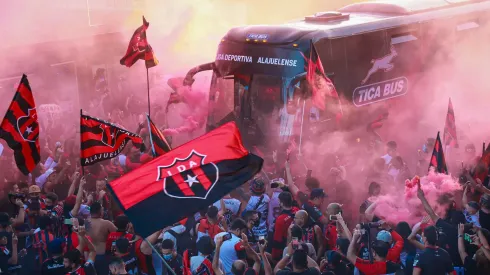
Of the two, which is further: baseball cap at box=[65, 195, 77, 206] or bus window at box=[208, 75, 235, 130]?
bus window at box=[208, 75, 235, 130]

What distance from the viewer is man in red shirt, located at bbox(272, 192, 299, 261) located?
757 centimetres

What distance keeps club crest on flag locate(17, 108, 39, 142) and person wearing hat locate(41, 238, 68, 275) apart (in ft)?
5.01

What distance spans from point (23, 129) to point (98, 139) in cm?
84

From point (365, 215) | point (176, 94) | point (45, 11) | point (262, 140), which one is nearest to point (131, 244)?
point (365, 215)

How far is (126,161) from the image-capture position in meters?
10.8

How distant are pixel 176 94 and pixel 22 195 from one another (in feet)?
18.1

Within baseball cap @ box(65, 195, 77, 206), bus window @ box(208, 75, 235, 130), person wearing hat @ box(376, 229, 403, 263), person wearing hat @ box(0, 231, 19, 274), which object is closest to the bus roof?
bus window @ box(208, 75, 235, 130)

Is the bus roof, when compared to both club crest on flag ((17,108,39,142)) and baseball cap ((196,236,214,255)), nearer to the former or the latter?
club crest on flag ((17,108,39,142))

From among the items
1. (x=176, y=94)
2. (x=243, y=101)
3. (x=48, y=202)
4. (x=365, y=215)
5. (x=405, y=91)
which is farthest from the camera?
(x=176, y=94)

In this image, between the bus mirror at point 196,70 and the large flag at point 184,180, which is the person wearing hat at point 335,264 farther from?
the bus mirror at point 196,70

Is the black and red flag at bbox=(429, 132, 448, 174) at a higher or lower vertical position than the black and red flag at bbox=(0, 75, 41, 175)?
lower

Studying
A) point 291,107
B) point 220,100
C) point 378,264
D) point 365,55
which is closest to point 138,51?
point 220,100

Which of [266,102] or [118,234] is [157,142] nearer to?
[118,234]

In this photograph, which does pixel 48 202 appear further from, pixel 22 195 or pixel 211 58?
pixel 211 58
